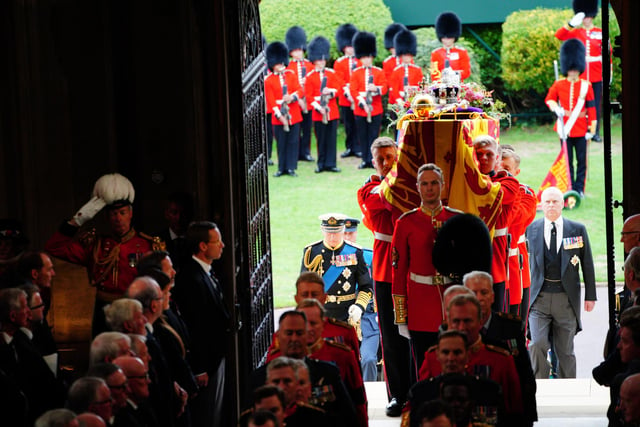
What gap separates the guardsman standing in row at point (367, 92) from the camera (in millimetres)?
19609

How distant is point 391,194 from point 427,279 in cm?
70

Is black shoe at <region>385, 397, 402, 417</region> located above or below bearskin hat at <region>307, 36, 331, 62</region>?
below

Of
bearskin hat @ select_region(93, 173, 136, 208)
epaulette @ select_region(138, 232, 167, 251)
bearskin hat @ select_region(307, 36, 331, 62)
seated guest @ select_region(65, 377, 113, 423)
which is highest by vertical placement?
bearskin hat @ select_region(307, 36, 331, 62)

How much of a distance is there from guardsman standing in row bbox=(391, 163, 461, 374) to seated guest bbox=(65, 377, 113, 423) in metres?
3.10

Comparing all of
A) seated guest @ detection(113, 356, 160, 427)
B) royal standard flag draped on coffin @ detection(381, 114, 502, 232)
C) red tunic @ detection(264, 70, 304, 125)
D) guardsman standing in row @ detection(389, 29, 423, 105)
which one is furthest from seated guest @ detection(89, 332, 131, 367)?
guardsman standing in row @ detection(389, 29, 423, 105)

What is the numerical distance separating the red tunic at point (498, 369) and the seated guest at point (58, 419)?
194cm

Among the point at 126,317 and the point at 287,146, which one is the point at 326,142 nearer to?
the point at 287,146

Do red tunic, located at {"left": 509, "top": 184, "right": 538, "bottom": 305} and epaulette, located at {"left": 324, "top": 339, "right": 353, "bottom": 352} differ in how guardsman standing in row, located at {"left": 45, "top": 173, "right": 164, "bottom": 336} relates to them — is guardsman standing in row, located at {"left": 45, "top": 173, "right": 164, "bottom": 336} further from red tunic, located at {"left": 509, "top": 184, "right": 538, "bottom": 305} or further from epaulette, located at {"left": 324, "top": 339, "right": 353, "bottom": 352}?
red tunic, located at {"left": 509, "top": 184, "right": 538, "bottom": 305}

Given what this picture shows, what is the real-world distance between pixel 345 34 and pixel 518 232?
37.4 ft

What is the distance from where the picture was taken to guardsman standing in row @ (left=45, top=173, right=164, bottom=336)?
8.02 metres

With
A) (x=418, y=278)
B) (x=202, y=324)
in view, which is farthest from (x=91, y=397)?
(x=418, y=278)

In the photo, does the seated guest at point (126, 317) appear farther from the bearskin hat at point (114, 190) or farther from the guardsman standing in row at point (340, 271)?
the guardsman standing in row at point (340, 271)

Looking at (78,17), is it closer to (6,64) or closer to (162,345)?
(6,64)

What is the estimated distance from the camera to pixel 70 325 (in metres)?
9.03
